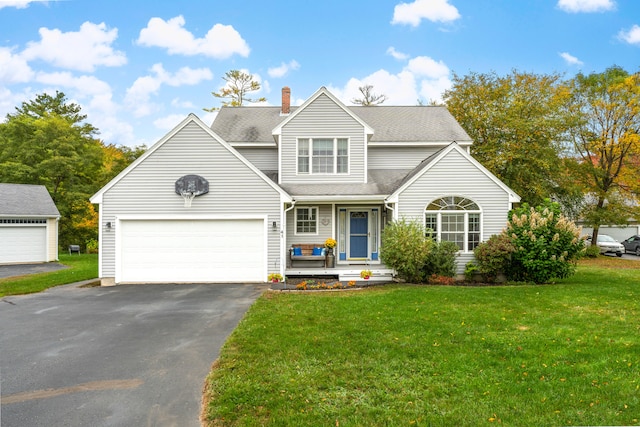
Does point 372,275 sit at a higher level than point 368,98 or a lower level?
lower

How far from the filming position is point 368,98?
3397 cm

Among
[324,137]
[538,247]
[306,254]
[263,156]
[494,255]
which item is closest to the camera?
[538,247]

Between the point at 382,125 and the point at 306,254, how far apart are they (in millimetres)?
7072

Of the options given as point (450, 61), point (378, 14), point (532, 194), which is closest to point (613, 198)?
point (532, 194)

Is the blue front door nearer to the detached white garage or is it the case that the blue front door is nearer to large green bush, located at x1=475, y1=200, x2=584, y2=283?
large green bush, located at x1=475, y1=200, x2=584, y2=283

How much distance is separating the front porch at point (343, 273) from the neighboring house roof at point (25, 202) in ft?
53.6

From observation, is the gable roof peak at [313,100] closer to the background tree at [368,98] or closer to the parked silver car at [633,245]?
the background tree at [368,98]

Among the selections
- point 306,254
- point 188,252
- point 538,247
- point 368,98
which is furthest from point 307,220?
point 368,98

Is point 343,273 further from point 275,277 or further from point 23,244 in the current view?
point 23,244

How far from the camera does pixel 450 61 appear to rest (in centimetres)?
2420

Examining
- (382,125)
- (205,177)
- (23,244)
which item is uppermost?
(382,125)

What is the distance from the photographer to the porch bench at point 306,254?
1384cm

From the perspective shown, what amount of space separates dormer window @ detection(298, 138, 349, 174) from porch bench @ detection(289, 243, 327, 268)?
116 inches

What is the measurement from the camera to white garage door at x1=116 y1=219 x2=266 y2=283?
12.5 m
